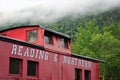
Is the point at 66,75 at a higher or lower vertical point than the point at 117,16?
lower

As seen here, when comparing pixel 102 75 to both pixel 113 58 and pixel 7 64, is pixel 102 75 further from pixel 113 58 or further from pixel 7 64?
pixel 7 64

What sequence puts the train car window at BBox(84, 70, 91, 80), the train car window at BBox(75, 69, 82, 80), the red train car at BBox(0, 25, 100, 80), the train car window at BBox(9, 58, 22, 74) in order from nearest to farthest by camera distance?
the red train car at BBox(0, 25, 100, 80), the train car window at BBox(9, 58, 22, 74), the train car window at BBox(75, 69, 82, 80), the train car window at BBox(84, 70, 91, 80)

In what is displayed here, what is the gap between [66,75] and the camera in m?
18.3

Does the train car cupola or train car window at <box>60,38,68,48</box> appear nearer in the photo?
the train car cupola

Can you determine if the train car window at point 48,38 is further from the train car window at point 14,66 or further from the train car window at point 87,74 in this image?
the train car window at point 87,74

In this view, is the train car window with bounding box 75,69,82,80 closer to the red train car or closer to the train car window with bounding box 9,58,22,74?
the red train car

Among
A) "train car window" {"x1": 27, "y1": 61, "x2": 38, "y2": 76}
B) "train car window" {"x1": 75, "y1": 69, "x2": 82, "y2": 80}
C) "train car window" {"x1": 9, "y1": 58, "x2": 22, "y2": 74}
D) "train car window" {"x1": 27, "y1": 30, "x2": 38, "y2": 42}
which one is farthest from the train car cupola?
"train car window" {"x1": 9, "y1": 58, "x2": 22, "y2": 74}

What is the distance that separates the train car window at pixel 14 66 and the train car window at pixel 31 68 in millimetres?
764

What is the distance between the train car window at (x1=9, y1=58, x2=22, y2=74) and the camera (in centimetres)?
1404

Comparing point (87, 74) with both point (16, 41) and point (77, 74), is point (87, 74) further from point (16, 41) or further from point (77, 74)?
point (16, 41)

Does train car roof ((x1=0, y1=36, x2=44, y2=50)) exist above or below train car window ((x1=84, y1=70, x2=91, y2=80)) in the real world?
above

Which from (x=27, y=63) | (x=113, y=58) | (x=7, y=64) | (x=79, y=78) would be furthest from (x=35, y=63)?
(x=113, y=58)

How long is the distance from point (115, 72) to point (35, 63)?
22733mm

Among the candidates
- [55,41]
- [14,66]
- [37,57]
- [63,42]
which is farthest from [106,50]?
[14,66]
